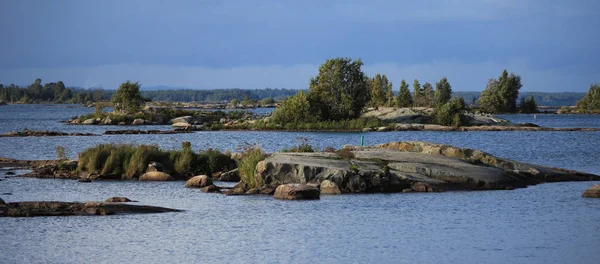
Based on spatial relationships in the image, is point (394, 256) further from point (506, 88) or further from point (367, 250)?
point (506, 88)

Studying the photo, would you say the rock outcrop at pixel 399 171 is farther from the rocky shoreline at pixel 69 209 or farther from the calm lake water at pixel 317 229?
the rocky shoreline at pixel 69 209

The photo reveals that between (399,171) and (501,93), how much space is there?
162475 millimetres

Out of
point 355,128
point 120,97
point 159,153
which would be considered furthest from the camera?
point 120,97

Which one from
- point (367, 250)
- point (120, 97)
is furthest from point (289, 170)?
point (120, 97)

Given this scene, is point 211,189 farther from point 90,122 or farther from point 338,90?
point 90,122

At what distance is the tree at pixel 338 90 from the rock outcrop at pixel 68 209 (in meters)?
74.8

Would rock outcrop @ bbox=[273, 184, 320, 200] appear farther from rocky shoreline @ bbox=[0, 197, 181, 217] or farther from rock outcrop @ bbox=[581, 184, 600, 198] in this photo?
rock outcrop @ bbox=[581, 184, 600, 198]

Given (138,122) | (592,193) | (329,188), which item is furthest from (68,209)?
(138,122)

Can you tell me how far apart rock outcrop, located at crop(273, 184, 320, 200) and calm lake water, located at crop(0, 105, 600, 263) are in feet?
1.91

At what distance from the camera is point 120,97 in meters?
125

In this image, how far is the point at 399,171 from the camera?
113 feet

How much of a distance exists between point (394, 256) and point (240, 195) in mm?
12561

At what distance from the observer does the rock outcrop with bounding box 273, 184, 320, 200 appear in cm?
3088

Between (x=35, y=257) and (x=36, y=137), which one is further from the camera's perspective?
(x=36, y=137)
